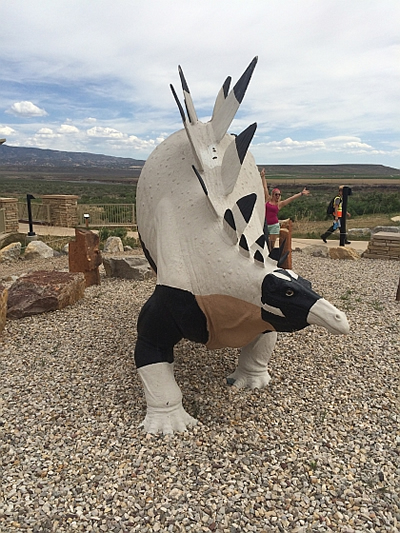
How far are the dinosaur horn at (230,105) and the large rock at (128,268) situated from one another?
4.20 meters

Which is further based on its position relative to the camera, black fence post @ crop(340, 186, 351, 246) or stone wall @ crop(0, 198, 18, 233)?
stone wall @ crop(0, 198, 18, 233)

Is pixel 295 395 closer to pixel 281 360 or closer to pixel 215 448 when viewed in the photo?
pixel 281 360

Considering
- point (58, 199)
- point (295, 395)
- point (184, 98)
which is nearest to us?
point (184, 98)

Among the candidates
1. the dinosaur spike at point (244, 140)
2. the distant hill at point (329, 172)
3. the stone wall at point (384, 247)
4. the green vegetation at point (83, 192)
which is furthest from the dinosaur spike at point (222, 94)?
the distant hill at point (329, 172)

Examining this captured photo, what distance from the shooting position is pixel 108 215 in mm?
16531

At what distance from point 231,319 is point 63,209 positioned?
602 inches

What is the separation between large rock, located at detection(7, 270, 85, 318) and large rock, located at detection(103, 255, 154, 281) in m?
1.42

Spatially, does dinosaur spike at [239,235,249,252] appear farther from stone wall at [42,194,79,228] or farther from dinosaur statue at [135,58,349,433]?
stone wall at [42,194,79,228]

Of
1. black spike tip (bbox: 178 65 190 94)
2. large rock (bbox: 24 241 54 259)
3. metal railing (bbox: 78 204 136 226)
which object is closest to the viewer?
black spike tip (bbox: 178 65 190 94)

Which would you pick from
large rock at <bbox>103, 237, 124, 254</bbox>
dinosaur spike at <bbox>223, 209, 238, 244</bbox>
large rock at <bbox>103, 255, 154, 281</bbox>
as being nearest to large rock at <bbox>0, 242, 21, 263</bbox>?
large rock at <bbox>103, 237, 124, 254</bbox>

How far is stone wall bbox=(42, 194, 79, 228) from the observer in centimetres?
1662

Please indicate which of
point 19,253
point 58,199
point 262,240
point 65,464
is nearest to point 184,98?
point 262,240

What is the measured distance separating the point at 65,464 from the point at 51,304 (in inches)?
120

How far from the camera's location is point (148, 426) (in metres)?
3.10
